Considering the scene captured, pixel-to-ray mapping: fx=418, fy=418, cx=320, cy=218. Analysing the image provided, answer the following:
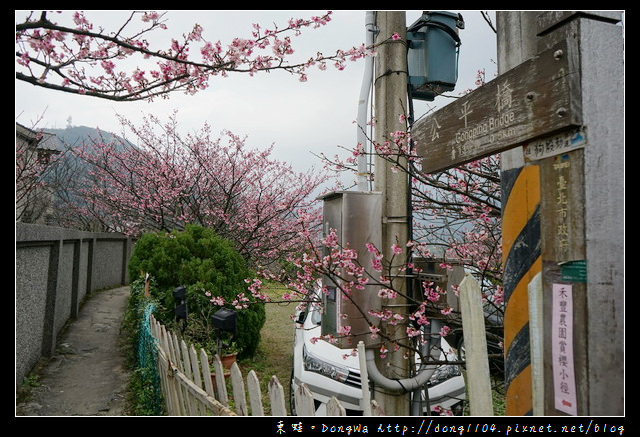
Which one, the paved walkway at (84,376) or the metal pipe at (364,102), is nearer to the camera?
the metal pipe at (364,102)

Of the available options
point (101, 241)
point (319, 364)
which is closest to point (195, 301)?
point (319, 364)

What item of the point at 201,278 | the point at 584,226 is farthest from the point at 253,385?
the point at 201,278

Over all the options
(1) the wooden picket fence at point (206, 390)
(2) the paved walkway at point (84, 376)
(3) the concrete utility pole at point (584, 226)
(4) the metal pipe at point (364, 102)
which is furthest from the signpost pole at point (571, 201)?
(2) the paved walkway at point (84, 376)

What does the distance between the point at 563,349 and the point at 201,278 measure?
6335mm

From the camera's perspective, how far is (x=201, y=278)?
279 inches

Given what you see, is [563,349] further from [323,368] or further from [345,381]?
[323,368]

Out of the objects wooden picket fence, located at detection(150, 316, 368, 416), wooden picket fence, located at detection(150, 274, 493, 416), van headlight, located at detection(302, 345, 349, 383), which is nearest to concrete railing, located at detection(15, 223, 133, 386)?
wooden picket fence, located at detection(150, 274, 493, 416)

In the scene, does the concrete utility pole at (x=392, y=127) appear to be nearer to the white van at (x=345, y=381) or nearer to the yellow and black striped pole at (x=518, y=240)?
the white van at (x=345, y=381)

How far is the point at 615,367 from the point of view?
1336mm

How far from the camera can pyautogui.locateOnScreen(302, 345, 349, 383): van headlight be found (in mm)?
4426

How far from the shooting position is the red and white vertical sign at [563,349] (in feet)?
4.66

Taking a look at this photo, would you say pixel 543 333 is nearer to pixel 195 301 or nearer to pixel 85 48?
pixel 85 48

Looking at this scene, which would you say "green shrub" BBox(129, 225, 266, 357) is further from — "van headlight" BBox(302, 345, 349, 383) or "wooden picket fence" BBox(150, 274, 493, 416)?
"van headlight" BBox(302, 345, 349, 383)

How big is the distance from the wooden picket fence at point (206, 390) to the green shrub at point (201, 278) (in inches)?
67.1
